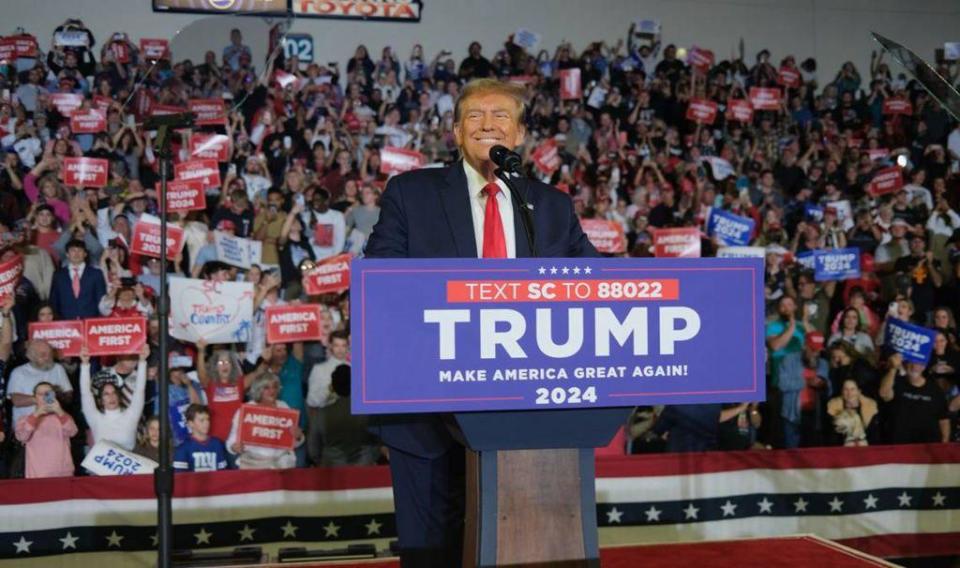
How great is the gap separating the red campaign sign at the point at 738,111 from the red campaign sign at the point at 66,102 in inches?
242

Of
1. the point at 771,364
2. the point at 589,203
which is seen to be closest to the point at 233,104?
the point at 589,203

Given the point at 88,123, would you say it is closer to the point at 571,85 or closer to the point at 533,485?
the point at 571,85

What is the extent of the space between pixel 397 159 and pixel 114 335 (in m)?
2.91

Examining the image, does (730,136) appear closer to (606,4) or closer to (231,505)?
Result: (606,4)

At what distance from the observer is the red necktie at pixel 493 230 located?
7.77ft

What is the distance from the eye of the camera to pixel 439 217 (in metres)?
2.38

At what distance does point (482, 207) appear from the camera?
8.00 ft

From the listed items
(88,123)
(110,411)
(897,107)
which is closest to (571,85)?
(897,107)

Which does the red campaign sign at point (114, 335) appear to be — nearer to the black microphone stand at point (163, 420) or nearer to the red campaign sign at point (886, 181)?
the black microphone stand at point (163, 420)

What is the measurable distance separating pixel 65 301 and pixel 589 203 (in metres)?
4.09

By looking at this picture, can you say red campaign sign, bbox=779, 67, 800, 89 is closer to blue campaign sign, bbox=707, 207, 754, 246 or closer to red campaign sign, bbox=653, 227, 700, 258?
blue campaign sign, bbox=707, 207, 754, 246

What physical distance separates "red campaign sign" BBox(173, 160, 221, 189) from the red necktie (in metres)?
5.51

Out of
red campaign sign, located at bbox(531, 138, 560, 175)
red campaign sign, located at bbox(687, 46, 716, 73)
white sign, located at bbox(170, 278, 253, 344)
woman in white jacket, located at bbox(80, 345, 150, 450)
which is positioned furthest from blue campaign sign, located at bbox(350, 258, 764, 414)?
red campaign sign, located at bbox(687, 46, 716, 73)

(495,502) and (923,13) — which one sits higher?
(923,13)
